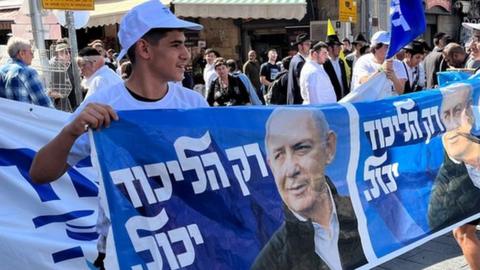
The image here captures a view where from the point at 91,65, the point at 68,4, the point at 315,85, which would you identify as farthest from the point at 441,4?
the point at 91,65

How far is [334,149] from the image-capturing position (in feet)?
9.73

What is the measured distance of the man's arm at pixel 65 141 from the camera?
6.79 ft

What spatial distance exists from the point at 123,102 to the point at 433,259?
10.8 ft

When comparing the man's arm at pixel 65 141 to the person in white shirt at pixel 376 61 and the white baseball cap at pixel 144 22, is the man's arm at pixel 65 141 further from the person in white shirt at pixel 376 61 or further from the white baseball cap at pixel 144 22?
the person in white shirt at pixel 376 61

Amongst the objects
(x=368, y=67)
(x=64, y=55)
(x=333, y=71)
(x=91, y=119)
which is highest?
(x=64, y=55)

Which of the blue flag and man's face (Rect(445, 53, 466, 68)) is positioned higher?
the blue flag

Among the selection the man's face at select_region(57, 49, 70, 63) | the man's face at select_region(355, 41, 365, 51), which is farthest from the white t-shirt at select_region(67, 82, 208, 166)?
the man's face at select_region(355, 41, 365, 51)

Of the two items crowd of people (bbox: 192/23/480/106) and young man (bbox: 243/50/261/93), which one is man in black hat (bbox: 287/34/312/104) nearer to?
crowd of people (bbox: 192/23/480/106)

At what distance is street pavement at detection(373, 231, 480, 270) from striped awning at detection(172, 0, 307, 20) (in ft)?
31.8

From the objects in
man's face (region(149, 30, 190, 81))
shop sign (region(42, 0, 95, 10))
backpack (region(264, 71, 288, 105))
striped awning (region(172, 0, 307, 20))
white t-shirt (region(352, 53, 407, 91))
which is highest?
striped awning (region(172, 0, 307, 20))

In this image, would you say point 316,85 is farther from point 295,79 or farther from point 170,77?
point 170,77

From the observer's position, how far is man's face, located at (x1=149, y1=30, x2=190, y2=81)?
2322 mm

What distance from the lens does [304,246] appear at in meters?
2.73

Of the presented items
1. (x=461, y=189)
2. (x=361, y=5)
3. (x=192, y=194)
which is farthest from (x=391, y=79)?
(x=361, y=5)
